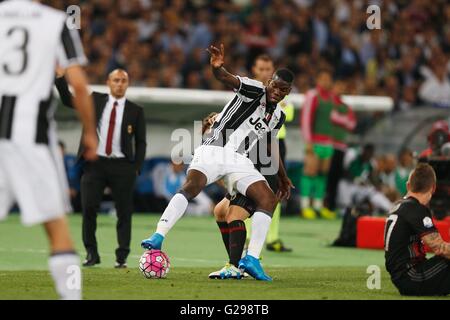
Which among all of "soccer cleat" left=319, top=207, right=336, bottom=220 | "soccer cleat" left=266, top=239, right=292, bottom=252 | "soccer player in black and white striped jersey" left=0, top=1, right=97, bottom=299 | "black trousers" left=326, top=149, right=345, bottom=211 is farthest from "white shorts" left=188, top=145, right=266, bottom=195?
"black trousers" left=326, top=149, right=345, bottom=211

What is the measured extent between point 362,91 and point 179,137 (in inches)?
Answer: 245

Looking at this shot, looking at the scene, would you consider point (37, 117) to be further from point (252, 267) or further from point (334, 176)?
point (334, 176)

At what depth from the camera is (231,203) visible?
39.6 ft

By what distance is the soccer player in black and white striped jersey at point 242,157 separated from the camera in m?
11.5

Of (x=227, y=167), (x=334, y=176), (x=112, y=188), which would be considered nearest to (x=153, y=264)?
(x=227, y=167)

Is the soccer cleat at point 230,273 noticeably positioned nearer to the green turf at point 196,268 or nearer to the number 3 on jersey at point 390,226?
the green turf at point 196,268

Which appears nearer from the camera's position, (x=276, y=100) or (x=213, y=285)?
(x=213, y=285)

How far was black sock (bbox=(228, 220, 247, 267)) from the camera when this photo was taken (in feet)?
38.5

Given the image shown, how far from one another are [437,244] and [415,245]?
398 millimetres

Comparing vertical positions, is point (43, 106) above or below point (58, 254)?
above

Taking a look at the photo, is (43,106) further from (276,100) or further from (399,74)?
(399,74)

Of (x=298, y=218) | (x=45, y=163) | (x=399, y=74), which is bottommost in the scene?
(x=298, y=218)
